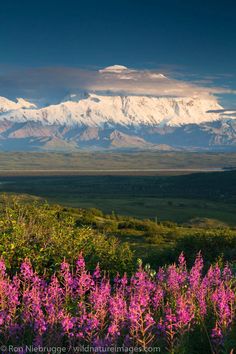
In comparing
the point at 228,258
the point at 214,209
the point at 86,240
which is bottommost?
the point at 214,209

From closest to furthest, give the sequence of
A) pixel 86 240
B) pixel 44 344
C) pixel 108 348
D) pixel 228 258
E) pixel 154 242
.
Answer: pixel 108 348 → pixel 44 344 → pixel 86 240 → pixel 228 258 → pixel 154 242

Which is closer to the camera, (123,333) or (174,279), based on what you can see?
(123,333)

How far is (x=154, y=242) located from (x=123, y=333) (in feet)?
75.0

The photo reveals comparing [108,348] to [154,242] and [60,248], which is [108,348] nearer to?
[60,248]

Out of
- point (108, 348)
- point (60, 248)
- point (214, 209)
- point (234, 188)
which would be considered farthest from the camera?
point (234, 188)

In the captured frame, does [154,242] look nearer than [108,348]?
No

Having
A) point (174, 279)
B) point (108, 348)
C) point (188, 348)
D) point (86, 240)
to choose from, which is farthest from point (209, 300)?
point (86, 240)

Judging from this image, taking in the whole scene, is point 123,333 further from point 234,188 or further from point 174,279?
point 234,188

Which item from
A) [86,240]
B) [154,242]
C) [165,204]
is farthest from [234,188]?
[86,240]

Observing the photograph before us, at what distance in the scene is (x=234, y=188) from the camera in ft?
639

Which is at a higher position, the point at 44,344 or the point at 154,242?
the point at 44,344

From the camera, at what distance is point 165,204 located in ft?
469

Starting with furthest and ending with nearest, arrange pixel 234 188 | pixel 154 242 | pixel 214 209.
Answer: pixel 234 188, pixel 214 209, pixel 154 242

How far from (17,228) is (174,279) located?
730 cm
